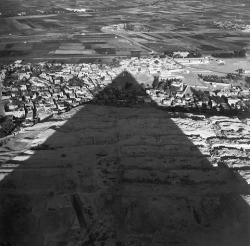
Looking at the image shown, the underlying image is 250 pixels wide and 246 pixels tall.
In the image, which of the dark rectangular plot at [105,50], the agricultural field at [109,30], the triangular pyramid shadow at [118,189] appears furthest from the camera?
the agricultural field at [109,30]

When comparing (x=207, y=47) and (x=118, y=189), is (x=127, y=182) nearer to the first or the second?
(x=118, y=189)

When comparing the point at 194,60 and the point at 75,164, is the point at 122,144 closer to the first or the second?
the point at 75,164

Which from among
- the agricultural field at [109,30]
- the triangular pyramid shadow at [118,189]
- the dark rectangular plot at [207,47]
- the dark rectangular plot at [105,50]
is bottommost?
the triangular pyramid shadow at [118,189]

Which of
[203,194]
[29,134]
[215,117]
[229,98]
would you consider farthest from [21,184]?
[229,98]

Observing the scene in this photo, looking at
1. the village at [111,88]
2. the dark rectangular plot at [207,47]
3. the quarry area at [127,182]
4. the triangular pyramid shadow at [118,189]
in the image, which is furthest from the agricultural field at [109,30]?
the triangular pyramid shadow at [118,189]

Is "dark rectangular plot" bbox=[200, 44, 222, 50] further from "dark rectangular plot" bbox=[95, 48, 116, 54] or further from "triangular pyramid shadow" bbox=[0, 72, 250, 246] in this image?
"triangular pyramid shadow" bbox=[0, 72, 250, 246]

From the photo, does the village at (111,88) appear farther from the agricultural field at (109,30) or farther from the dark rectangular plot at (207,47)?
the dark rectangular plot at (207,47)

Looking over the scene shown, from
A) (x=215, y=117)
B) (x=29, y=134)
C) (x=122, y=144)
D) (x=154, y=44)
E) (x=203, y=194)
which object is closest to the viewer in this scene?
(x=203, y=194)
